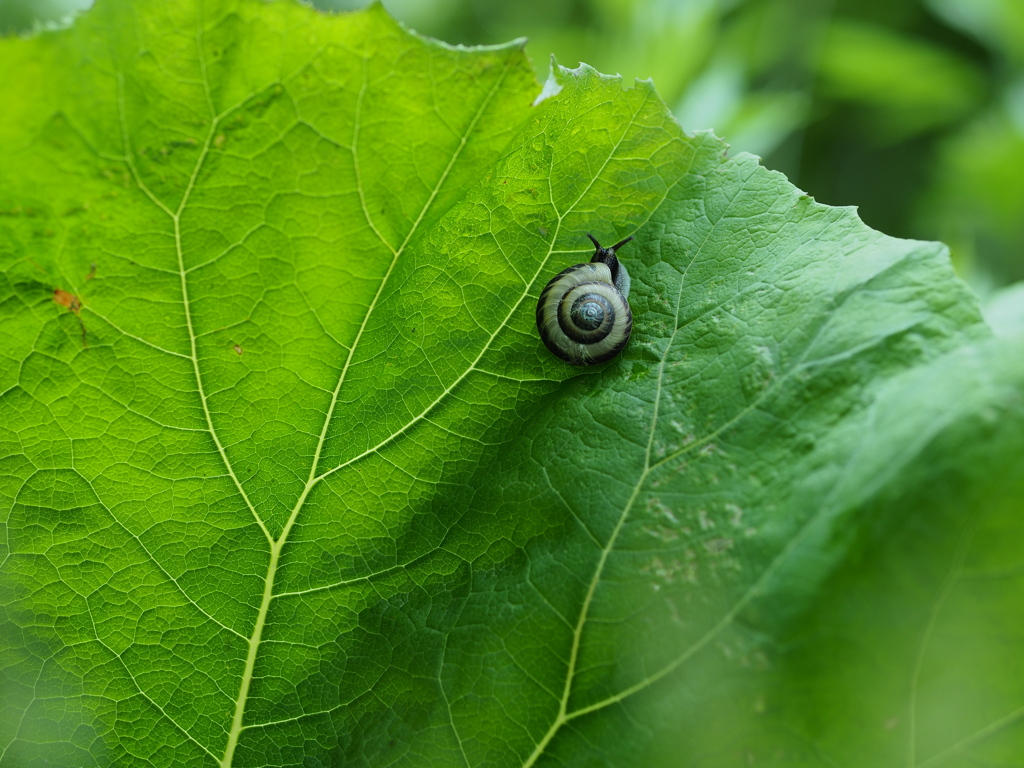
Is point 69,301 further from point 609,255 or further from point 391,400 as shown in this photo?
point 609,255

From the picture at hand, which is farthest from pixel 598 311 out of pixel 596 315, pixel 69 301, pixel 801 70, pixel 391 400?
pixel 801 70

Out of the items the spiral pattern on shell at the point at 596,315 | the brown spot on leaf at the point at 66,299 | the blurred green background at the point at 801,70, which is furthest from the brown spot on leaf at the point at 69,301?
the blurred green background at the point at 801,70

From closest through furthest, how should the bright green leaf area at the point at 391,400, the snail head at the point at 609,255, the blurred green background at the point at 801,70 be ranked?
the bright green leaf area at the point at 391,400 < the snail head at the point at 609,255 < the blurred green background at the point at 801,70

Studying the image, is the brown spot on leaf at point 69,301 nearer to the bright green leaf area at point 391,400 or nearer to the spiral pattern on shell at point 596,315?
the bright green leaf area at point 391,400

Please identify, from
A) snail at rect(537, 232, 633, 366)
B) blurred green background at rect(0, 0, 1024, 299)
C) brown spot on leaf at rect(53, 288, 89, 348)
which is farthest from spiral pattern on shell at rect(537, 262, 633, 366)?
blurred green background at rect(0, 0, 1024, 299)

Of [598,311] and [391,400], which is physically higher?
[598,311]

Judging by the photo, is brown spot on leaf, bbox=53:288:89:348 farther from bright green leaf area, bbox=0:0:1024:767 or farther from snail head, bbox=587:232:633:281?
snail head, bbox=587:232:633:281
